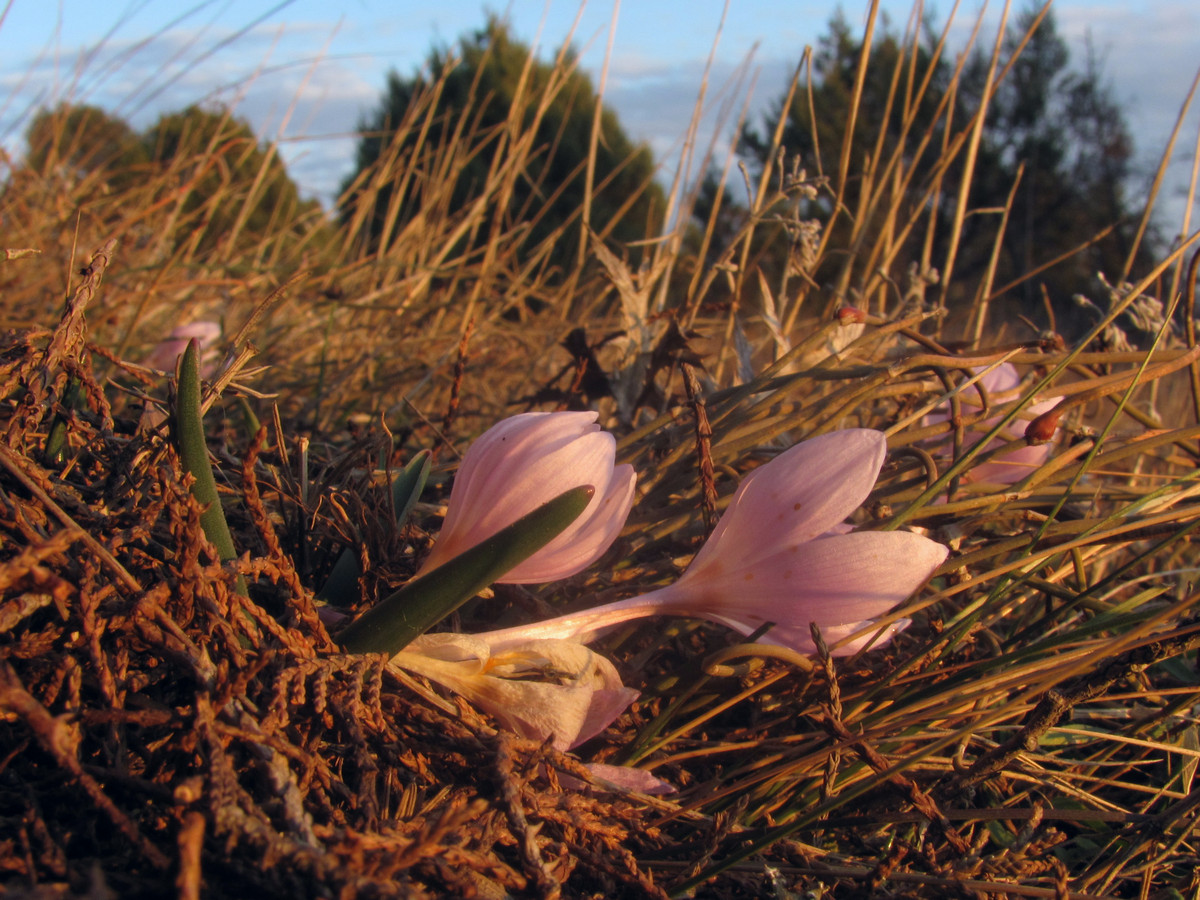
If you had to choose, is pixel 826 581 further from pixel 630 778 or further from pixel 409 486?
pixel 409 486

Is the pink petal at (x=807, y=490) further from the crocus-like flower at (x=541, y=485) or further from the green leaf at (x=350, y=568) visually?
the green leaf at (x=350, y=568)

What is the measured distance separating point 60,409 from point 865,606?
46cm

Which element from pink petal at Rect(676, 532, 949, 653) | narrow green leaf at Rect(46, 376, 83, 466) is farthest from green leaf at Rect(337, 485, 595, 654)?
narrow green leaf at Rect(46, 376, 83, 466)

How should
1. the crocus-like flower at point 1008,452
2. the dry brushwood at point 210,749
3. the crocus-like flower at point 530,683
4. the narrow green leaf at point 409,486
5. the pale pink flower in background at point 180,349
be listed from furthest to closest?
1. the pale pink flower in background at point 180,349
2. the crocus-like flower at point 1008,452
3. the narrow green leaf at point 409,486
4. the crocus-like flower at point 530,683
5. the dry brushwood at point 210,749

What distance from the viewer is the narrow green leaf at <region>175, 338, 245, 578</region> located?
0.38m

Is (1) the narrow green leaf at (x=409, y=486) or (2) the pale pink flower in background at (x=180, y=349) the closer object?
(1) the narrow green leaf at (x=409, y=486)

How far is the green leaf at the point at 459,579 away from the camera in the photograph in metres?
0.35

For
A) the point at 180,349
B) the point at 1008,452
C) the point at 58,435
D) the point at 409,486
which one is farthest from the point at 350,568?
the point at 180,349

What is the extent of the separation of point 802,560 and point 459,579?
0.57 ft

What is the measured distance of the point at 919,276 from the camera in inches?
31.8

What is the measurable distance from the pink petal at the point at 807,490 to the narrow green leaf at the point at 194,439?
27 cm

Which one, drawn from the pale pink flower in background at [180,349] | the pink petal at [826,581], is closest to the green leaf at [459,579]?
the pink petal at [826,581]

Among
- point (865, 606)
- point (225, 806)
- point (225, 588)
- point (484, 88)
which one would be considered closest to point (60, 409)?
point (225, 588)

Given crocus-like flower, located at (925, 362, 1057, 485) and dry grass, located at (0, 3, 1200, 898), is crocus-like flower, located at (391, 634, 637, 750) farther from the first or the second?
crocus-like flower, located at (925, 362, 1057, 485)
